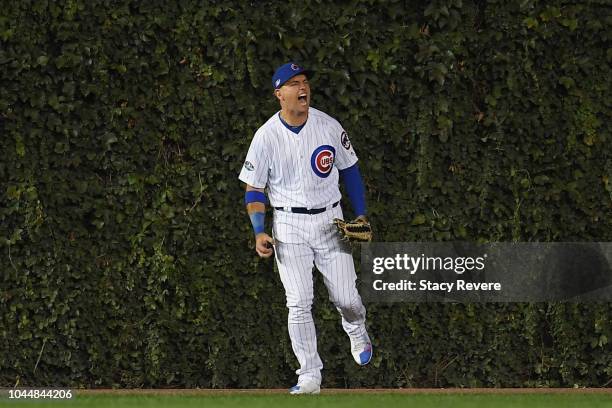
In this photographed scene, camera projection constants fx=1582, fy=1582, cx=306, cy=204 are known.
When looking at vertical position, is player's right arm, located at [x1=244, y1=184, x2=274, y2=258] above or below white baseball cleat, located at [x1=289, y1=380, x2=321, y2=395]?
above

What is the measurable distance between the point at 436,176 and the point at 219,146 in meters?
1.72

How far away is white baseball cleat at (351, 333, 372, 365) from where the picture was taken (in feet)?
39.9

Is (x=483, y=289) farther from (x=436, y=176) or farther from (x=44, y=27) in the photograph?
(x=44, y=27)

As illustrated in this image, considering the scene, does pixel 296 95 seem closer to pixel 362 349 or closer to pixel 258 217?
pixel 258 217

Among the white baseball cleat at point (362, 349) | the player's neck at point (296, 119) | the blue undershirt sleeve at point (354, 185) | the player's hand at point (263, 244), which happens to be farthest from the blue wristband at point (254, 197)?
the white baseball cleat at point (362, 349)

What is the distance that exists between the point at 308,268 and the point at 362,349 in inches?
36.4

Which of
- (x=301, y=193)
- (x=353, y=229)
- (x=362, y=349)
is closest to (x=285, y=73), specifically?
(x=301, y=193)

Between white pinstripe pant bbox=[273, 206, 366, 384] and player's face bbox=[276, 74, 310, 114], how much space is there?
0.77 metres

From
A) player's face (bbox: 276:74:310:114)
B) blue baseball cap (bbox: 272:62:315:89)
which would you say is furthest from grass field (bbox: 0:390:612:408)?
blue baseball cap (bbox: 272:62:315:89)

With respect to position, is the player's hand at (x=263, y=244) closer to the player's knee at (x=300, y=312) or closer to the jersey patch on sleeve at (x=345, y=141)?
the player's knee at (x=300, y=312)

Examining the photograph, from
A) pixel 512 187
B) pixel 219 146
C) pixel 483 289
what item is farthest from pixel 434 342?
pixel 219 146

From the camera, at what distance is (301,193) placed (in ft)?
37.8

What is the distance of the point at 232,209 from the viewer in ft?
40.7

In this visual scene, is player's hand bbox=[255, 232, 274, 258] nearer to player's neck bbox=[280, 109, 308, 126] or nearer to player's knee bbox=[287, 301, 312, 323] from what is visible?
player's knee bbox=[287, 301, 312, 323]
